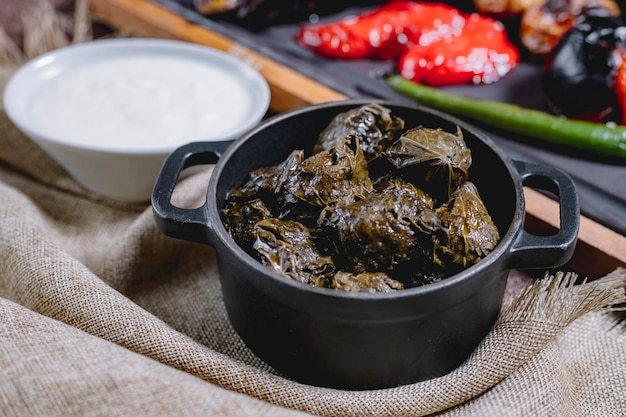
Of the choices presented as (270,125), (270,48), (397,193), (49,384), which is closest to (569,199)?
(397,193)

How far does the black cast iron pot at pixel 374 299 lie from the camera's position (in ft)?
5.69

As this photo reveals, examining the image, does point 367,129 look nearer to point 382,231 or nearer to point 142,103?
point 382,231

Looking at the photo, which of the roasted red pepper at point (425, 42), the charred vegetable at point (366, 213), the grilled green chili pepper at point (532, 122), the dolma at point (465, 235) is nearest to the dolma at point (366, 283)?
the charred vegetable at point (366, 213)

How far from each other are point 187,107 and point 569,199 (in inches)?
64.2

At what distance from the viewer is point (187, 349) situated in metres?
2.04

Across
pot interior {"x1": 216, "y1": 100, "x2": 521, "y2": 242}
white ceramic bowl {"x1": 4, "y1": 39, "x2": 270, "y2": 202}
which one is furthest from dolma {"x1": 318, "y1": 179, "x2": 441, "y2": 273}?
white ceramic bowl {"x1": 4, "y1": 39, "x2": 270, "y2": 202}

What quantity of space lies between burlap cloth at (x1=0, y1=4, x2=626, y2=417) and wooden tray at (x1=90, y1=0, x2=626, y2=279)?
16cm

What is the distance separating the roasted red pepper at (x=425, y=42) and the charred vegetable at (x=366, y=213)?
1195 millimetres

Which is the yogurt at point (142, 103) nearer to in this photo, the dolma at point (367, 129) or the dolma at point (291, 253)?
the dolma at point (367, 129)

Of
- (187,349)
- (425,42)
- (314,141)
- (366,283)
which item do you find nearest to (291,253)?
(366,283)

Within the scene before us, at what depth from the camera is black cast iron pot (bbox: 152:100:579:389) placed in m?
1.73

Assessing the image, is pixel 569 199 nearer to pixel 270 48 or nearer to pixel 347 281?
pixel 347 281

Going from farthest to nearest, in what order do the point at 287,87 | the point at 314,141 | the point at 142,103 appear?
the point at 287,87 → the point at 142,103 → the point at 314,141

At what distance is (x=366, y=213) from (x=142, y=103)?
147cm
